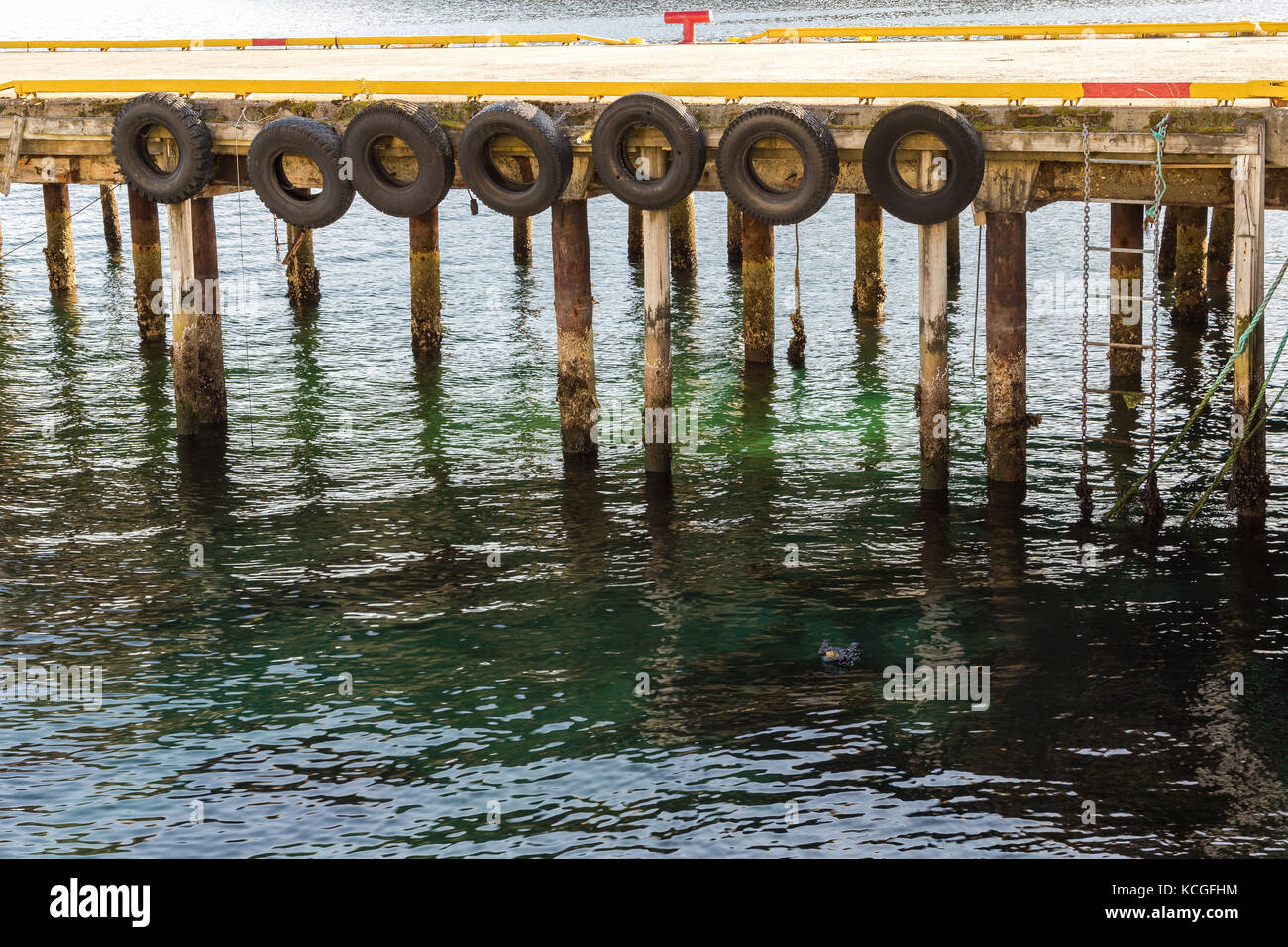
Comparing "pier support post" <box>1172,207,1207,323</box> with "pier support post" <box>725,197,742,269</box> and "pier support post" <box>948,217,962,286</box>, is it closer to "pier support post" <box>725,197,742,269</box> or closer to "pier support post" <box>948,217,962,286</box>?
"pier support post" <box>948,217,962,286</box>

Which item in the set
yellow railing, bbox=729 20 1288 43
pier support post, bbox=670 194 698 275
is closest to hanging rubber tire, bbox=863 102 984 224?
yellow railing, bbox=729 20 1288 43

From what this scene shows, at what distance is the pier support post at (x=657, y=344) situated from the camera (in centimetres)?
2377

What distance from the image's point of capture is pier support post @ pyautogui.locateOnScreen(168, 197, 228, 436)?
26.2m

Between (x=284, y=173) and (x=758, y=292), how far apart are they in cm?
926

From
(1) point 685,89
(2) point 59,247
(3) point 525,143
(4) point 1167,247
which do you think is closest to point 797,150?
(1) point 685,89

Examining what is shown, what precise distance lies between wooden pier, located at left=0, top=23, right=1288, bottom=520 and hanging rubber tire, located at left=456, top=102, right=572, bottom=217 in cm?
33

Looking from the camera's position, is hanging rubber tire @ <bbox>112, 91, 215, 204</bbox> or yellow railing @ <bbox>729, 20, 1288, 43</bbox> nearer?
hanging rubber tire @ <bbox>112, 91, 215, 204</bbox>

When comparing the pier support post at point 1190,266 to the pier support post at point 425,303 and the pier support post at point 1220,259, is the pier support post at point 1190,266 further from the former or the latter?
the pier support post at point 425,303

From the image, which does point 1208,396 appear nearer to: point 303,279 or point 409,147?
point 409,147

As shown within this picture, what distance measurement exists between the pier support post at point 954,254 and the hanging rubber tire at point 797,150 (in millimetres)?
13762

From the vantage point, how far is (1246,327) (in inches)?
788
